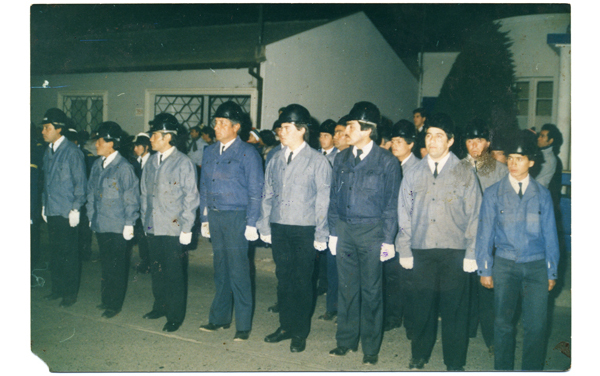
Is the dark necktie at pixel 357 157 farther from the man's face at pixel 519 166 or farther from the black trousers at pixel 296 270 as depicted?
the man's face at pixel 519 166

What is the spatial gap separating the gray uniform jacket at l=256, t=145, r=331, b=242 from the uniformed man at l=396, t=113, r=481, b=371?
31.4 inches

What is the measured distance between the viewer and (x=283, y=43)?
32.3 ft

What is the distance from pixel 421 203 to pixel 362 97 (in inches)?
361

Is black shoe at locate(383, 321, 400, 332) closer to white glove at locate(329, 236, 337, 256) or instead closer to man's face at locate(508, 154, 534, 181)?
white glove at locate(329, 236, 337, 256)

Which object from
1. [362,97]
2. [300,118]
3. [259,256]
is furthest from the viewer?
[362,97]

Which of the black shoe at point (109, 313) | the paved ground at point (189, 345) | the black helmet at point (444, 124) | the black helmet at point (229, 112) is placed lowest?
the paved ground at point (189, 345)

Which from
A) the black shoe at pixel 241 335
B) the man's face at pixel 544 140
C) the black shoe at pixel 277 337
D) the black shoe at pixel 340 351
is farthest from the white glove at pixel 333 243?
the man's face at pixel 544 140

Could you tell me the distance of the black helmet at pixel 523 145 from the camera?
3.47m

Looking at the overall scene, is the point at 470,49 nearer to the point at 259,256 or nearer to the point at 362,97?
the point at 362,97

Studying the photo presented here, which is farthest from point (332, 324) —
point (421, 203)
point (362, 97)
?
point (362, 97)

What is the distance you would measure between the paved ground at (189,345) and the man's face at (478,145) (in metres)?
1.92

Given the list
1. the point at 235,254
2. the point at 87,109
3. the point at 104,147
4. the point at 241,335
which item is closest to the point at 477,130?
the point at 235,254

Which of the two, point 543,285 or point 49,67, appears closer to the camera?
point 543,285

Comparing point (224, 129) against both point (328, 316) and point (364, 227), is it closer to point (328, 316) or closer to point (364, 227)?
point (364, 227)
